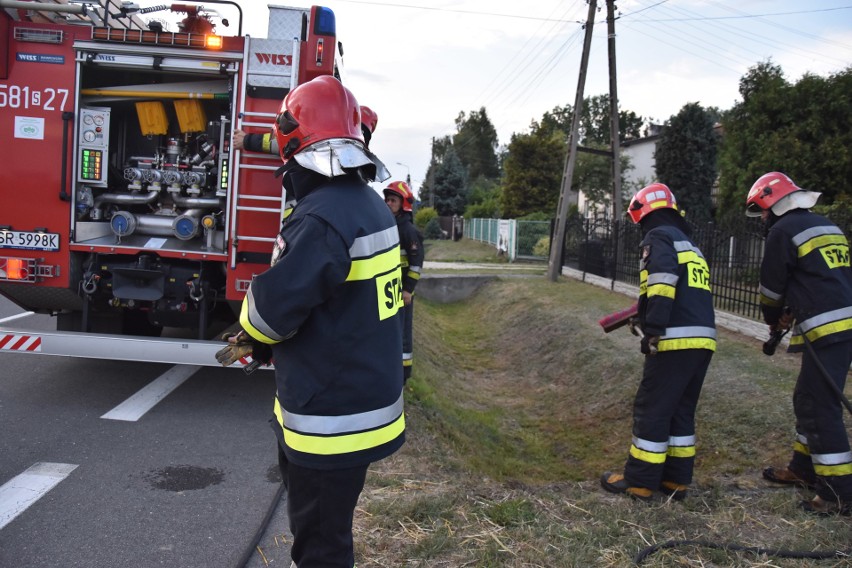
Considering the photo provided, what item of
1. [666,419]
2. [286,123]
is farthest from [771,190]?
[286,123]

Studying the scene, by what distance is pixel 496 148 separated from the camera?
91.7m

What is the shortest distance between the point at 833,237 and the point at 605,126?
73762mm

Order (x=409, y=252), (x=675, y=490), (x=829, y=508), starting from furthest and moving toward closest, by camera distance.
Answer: (x=409, y=252) < (x=675, y=490) < (x=829, y=508)

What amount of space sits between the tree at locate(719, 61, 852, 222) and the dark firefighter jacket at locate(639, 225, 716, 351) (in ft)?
47.8

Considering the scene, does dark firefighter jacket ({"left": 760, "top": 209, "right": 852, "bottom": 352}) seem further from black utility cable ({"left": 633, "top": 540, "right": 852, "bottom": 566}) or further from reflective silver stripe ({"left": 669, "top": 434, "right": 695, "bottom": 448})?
black utility cable ({"left": 633, "top": 540, "right": 852, "bottom": 566})

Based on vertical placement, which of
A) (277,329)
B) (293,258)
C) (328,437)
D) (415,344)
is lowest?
(415,344)

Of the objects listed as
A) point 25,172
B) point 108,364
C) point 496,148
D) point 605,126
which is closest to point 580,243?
point 108,364

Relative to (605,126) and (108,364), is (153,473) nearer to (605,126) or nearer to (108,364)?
(108,364)

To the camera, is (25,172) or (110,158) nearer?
(25,172)

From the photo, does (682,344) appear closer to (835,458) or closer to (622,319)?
(622,319)

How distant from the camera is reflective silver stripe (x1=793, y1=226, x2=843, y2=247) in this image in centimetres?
454

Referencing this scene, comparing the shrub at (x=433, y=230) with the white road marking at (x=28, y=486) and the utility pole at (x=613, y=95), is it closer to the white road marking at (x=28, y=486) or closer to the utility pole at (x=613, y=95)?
the utility pole at (x=613, y=95)

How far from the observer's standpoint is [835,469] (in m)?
4.26

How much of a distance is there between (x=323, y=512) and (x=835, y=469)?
3.40 metres
